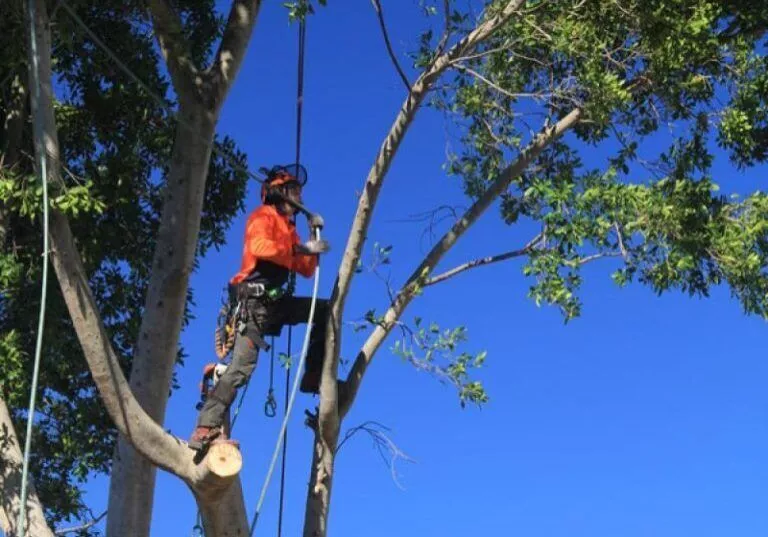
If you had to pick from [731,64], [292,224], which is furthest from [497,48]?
[292,224]

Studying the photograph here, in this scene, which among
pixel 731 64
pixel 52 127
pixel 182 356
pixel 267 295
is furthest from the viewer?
pixel 182 356

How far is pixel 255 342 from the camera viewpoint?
265 inches

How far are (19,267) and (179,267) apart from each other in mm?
→ 2421

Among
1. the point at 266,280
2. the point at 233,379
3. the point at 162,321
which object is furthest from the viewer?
the point at 162,321

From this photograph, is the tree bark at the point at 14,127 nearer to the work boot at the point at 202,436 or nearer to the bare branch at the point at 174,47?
the bare branch at the point at 174,47

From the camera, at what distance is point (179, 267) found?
7.12 metres

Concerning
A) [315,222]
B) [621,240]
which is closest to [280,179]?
[315,222]

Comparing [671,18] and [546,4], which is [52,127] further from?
[671,18]

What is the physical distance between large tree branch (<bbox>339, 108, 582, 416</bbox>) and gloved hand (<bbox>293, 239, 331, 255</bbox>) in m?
1.24

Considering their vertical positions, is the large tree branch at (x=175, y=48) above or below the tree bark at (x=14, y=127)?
below

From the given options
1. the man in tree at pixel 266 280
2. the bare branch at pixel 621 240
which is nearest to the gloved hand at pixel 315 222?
the man in tree at pixel 266 280

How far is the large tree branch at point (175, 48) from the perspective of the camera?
24.5 feet

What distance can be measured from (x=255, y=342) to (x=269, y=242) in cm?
57

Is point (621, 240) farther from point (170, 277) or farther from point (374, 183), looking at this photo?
point (170, 277)
